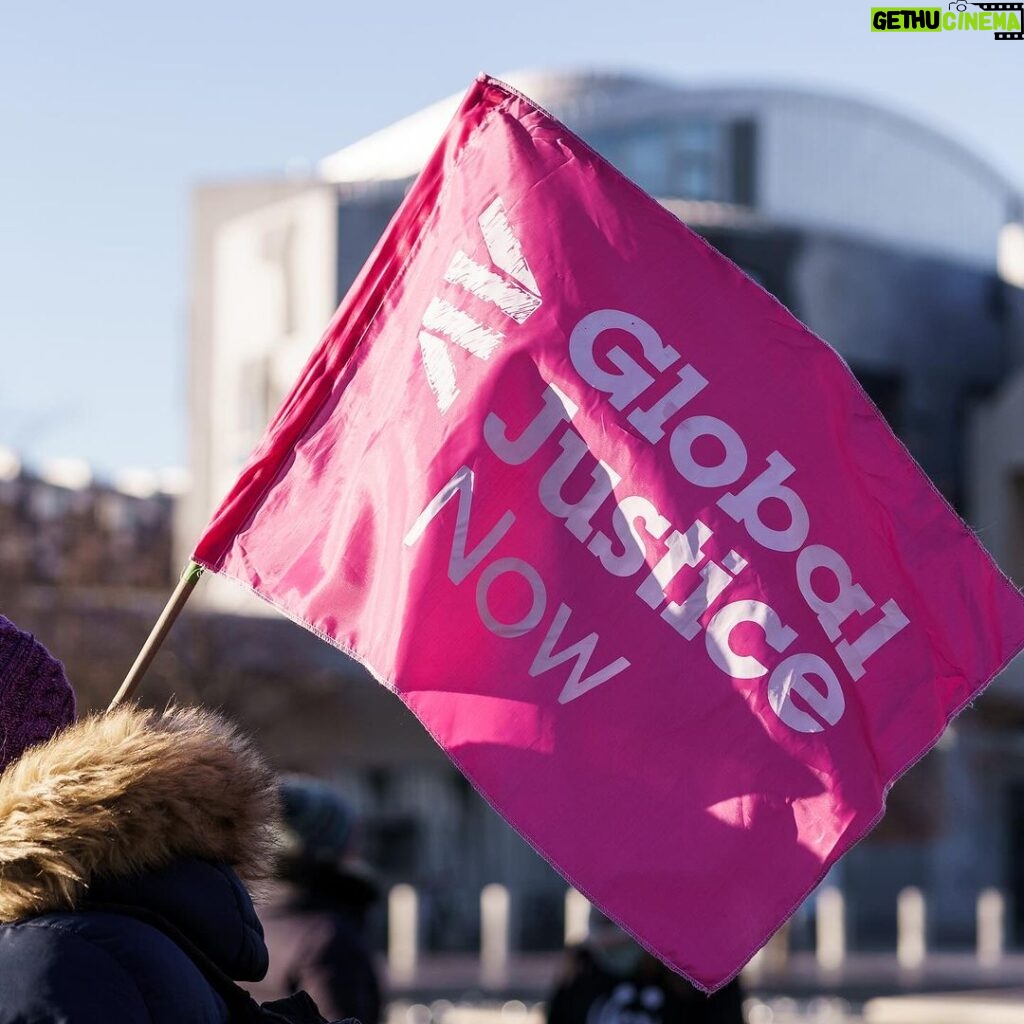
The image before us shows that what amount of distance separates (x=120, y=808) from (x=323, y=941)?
2611mm

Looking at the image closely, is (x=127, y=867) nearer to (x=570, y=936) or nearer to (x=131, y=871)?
(x=131, y=871)

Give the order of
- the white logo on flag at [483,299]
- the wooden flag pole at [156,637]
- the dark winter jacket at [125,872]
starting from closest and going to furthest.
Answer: the dark winter jacket at [125,872], the wooden flag pole at [156,637], the white logo on flag at [483,299]

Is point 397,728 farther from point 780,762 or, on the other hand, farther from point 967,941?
point 780,762

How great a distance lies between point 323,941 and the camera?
497 cm

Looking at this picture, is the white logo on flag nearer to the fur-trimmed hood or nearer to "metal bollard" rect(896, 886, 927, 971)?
the fur-trimmed hood

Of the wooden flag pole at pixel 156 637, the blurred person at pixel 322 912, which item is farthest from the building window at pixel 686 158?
the wooden flag pole at pixel 156 637

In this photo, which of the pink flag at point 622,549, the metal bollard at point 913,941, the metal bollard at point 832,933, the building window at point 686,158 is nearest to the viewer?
the pink flag at point 622,549

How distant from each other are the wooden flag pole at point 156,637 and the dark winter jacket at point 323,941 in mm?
1567

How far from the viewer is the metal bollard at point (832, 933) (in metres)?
28.1

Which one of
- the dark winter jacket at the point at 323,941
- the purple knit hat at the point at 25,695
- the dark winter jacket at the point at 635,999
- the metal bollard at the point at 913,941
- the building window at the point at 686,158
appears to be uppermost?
the building window at the point at 686,158

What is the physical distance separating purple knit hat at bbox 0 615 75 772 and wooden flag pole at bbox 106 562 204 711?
109 millimetres

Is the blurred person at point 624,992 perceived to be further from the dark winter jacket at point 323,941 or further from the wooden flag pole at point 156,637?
the wooden flag pole at point 156,637

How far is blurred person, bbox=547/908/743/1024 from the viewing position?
607 centimetres

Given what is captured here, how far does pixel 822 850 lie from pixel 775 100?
4031 cm
